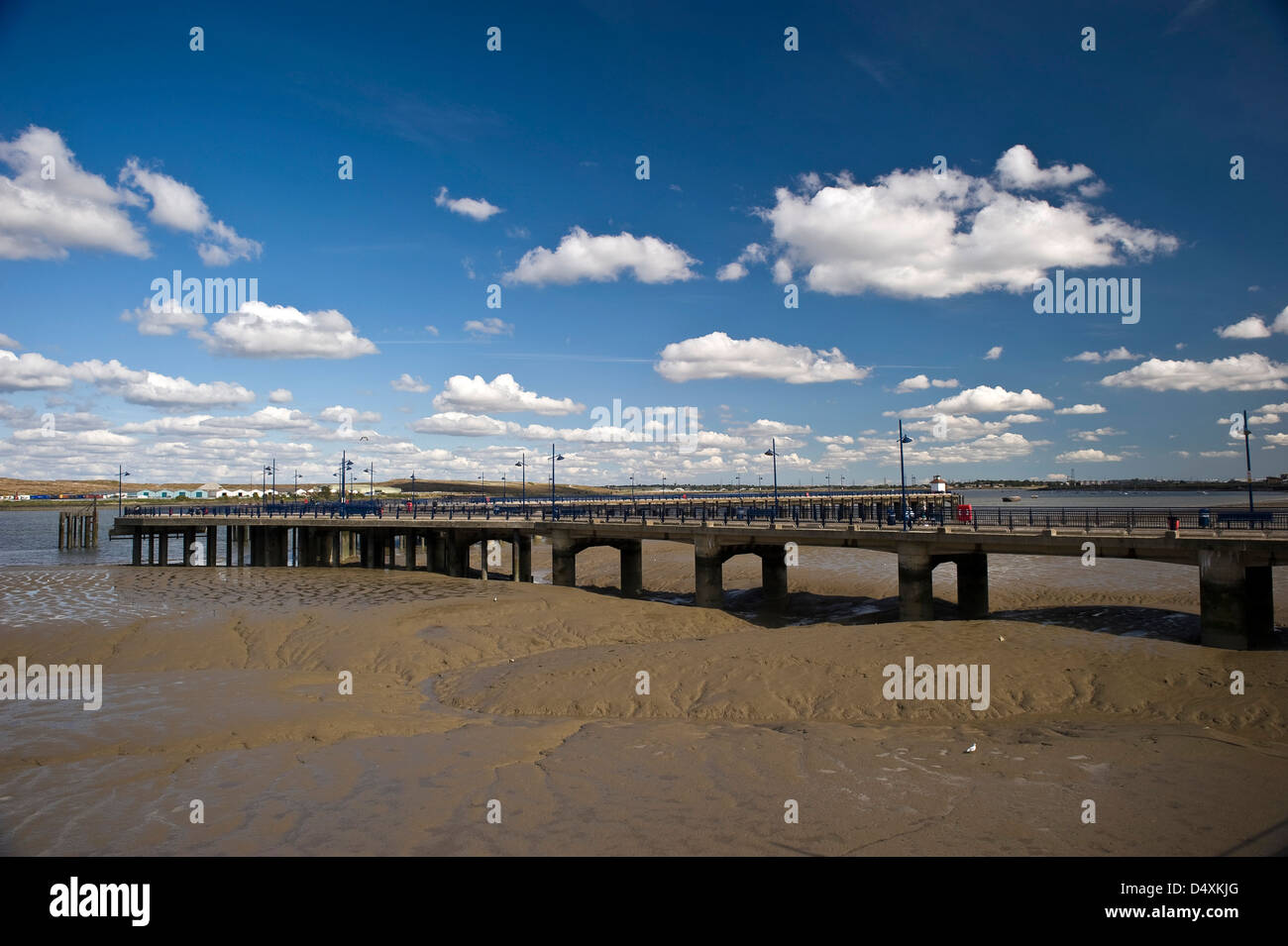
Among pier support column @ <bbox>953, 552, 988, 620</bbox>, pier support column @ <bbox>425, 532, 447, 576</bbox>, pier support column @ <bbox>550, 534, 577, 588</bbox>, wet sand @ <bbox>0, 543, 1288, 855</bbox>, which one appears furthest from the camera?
pier support column @ <bbox>425, 532, 447, 576</bbox>

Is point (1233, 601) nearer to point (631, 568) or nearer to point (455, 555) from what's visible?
point (631, 568)

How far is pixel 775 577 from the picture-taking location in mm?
37000

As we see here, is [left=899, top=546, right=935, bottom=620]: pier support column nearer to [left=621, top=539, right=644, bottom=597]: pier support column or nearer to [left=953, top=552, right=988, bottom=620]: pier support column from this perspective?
[left=953, top=552, right=988, bottom=620]: pier support column

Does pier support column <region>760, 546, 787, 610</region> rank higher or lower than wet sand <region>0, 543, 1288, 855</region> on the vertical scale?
higher

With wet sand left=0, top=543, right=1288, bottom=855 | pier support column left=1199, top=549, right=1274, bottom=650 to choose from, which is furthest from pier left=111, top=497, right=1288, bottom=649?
wet sand left=0, top=543, right=1288, bottom=855

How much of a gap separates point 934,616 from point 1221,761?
1703cm

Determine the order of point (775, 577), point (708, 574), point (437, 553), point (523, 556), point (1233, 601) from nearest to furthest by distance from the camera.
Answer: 1. point (1233, 601)
2. point (708, 574)
3. point (775, 577)
4. point (523, 556)
5. point (437, 553)

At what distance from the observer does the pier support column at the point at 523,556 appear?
46656 mm

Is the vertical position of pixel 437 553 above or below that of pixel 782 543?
below

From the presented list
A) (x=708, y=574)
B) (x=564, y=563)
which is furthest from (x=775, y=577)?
(x=564, y=563)

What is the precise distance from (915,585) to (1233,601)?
9.84 m

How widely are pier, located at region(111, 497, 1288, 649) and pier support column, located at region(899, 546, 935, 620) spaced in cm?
4

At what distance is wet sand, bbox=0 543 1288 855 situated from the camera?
35.8ft
